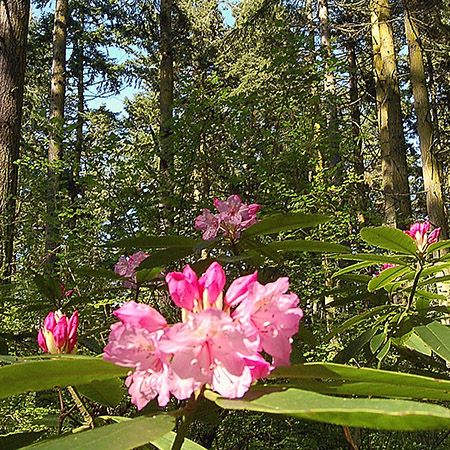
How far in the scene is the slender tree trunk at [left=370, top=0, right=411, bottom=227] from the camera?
668cm

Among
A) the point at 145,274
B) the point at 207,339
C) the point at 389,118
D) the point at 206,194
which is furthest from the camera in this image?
the point at 389,118

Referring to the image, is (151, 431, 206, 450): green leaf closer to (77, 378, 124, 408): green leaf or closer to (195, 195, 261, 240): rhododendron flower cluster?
(77, 378, 124, 408): green leaf

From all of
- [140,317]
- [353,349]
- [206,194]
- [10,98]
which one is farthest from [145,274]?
[10,98]

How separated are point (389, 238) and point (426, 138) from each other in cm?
531

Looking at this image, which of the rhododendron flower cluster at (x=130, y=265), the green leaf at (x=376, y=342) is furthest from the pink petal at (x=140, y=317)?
the rhododendron flower cluster at (x=130, y=265)

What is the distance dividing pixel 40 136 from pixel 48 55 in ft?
7.68

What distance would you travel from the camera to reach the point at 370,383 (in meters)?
0.72

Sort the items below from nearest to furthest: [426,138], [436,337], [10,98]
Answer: [436,337], [10,98], [426,138]

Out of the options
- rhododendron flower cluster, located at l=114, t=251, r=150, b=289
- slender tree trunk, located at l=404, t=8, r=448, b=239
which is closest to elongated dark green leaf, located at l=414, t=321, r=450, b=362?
rhododendron flower cluster, located at l=114, t=251, r=150, b=289

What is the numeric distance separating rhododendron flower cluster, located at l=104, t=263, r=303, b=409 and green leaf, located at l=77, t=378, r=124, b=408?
0.84 feet

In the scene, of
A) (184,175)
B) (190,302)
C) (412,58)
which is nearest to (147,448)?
(190,302)

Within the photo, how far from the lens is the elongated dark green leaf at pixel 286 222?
52.7 inches

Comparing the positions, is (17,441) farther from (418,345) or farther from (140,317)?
(418,345)

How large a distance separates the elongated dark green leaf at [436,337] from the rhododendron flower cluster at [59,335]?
882mm
